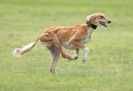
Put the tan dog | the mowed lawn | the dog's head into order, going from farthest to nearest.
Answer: the dog's head < the tan dog < the mowed lawn

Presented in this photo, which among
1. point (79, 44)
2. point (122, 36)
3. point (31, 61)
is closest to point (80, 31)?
point (79, 44)

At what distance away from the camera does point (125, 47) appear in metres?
19.4

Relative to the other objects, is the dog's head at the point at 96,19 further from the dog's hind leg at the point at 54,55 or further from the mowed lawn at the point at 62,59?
the mowed lawn at the point at 62,59

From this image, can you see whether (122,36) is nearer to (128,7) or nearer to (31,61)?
(31,61)

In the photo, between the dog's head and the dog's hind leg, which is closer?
the dog's hind leg

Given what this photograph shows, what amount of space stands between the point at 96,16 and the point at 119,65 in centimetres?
157

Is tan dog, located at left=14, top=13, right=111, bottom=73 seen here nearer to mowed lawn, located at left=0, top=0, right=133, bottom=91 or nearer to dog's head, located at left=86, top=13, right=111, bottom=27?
dog's head, located at left=86, top=13, right=111, bottom=27

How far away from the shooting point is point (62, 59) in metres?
16.9

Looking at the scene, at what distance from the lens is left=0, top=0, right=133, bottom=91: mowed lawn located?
12653 mm

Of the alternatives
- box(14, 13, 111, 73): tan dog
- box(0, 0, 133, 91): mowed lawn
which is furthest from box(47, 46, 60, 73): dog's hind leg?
box(0, 0, 133, 91): mowed lawn

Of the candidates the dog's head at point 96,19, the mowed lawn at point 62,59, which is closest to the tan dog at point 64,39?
the dog's head at point 96,19

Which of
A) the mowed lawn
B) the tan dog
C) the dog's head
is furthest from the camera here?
the dog's head

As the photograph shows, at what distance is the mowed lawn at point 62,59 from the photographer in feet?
41.5

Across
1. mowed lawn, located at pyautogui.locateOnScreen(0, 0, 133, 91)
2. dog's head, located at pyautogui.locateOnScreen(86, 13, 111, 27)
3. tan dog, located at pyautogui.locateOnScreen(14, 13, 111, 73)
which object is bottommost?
mowed lawn, located at pyautogui.locateOnScreen(0, 0, 133, 91)
